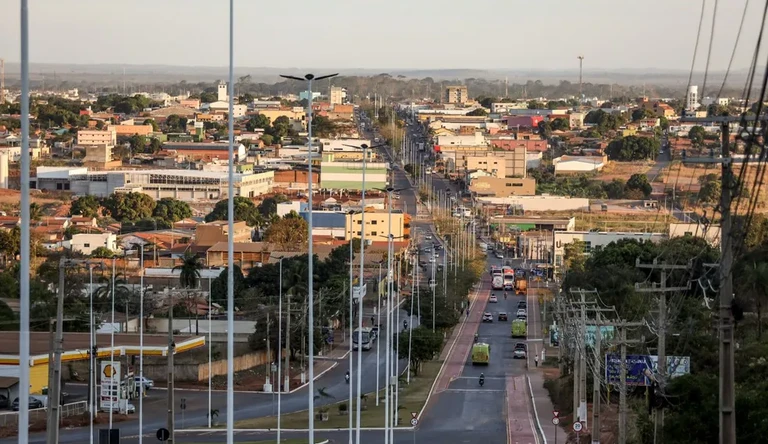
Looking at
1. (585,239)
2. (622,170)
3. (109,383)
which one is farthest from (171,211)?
(109,383)

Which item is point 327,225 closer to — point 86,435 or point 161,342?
point 161,342

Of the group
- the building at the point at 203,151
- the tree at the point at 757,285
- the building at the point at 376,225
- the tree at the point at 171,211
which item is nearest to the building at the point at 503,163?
the building at the point at 203,151

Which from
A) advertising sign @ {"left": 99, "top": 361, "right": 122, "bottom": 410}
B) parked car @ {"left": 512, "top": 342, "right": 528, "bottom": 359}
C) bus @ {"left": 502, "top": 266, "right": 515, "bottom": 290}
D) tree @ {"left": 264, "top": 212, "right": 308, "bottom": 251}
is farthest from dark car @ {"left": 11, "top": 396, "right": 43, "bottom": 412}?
bus @ {"left": 502, "top": 266, "right": 515, "bottom": 290}

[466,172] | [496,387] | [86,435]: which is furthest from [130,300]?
[466,172]

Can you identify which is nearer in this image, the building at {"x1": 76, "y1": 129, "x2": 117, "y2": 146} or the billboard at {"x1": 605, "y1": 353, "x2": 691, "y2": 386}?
the billboard at {"x1": 605, "y1": 353, "x2": 691, "y2": 386}

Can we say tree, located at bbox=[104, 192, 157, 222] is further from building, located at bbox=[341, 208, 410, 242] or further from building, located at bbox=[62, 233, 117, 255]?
building, located at bbox=[62, 233, 117, 255]
